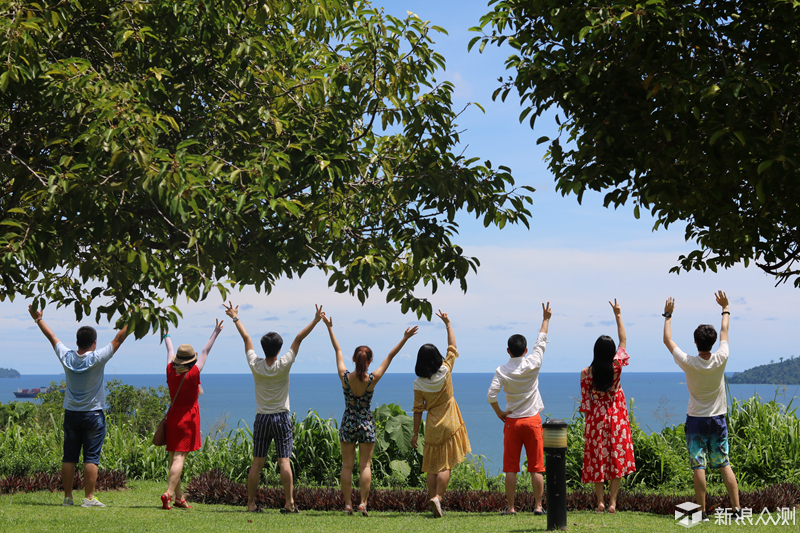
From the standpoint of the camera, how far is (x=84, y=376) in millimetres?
8750

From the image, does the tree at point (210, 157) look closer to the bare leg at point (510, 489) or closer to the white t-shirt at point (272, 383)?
the white t-shirt at point (272, 383)

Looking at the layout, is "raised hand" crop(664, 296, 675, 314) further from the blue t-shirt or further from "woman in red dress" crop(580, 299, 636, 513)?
the blue t-shirt

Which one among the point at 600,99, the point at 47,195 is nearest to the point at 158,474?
the point at 47,195

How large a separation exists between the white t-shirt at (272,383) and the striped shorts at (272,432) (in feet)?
0.25

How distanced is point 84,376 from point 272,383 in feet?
7.91

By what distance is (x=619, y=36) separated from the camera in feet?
24.1

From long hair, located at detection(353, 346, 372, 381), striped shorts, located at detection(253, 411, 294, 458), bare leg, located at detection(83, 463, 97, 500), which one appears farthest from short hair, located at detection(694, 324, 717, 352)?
bare leg, located at detection(83, 463, 97, 500)

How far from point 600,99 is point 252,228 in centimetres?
419

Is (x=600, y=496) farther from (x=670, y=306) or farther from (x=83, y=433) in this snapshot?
(x=83, y=433)

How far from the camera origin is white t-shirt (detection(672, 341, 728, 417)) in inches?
316

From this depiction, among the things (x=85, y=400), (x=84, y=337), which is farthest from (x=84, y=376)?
(x=84, y=337)

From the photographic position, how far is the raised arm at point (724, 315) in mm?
8234

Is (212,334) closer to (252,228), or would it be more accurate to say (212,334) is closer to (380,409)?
(252,228)

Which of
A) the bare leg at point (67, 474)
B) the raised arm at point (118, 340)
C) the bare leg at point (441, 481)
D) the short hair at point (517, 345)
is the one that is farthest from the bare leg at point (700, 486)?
the bare leg at point (67, 474)
